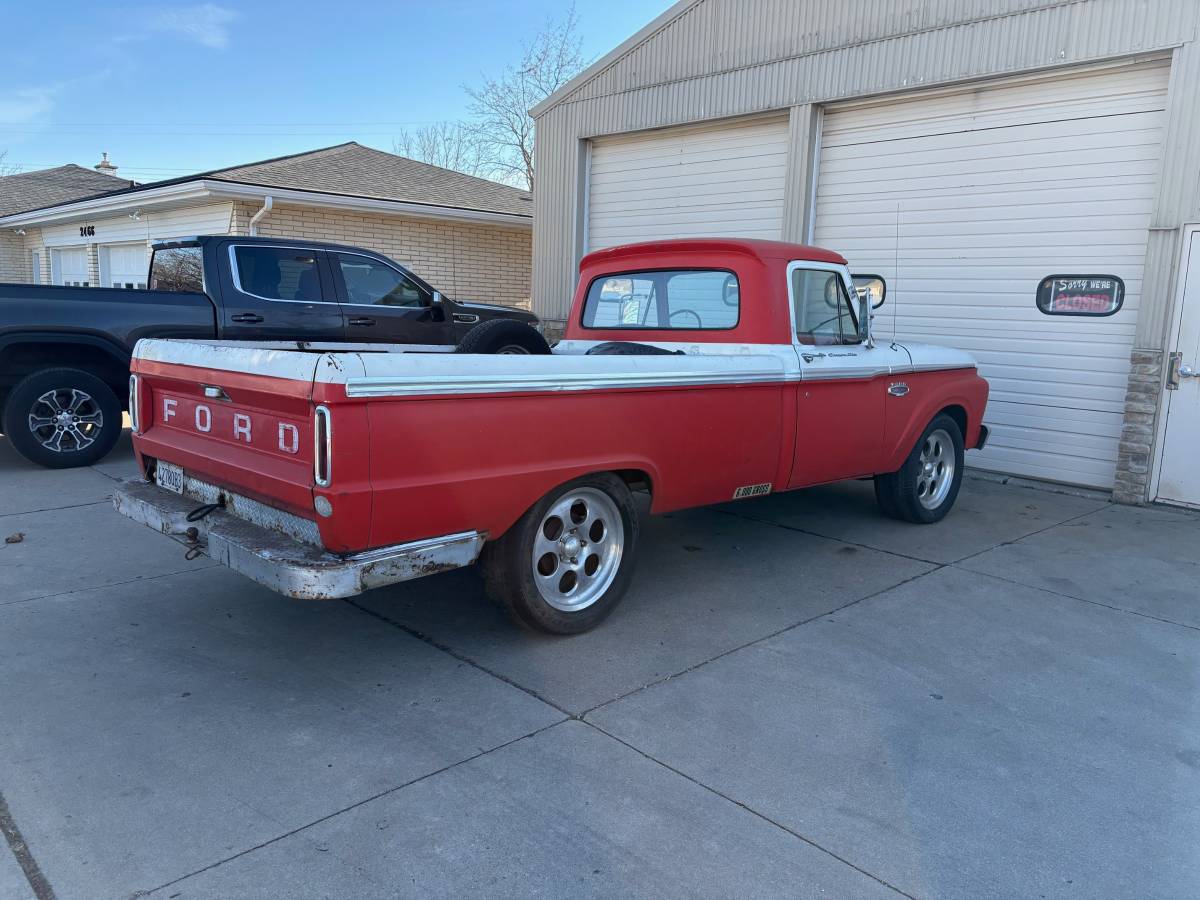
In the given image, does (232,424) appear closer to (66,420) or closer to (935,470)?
(66,420)

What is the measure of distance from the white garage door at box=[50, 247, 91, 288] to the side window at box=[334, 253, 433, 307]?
14628 millimetres

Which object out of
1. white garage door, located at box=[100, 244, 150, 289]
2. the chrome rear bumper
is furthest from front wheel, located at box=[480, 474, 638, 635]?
white garage door, located at box=[100, 244, 150, 289]

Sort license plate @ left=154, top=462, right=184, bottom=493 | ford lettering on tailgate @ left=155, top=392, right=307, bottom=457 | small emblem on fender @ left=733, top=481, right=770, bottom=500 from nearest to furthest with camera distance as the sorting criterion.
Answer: ford lettering on tailgate @ left=155, top=392, right=307, bottom=457
license plate @ left=154, top=462, right=184, bottom=493
small emblem on fender @ left=733, top=481, right=770, bottom=500

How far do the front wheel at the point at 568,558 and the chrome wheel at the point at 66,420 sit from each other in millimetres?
5622

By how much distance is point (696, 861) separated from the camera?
273 cm

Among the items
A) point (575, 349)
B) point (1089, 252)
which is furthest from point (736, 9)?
point (575, 349)

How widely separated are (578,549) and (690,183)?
25.8 feet

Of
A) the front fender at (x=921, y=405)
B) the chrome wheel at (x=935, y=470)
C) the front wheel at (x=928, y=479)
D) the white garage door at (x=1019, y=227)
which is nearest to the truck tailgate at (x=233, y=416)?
the front fender at (x=921, y=405)

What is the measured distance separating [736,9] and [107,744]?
9945 mm

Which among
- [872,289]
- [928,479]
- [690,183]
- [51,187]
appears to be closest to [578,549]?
[872,289]

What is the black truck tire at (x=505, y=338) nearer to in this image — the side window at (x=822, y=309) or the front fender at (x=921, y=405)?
the side window at (x=822, y=309)

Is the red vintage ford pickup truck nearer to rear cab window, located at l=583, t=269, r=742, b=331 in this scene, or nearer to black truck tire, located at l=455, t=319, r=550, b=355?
rear cab window, located at l=583, t=269, r=742, b=331

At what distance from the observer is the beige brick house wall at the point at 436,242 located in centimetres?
1486

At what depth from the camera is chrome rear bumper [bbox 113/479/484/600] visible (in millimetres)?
3320
